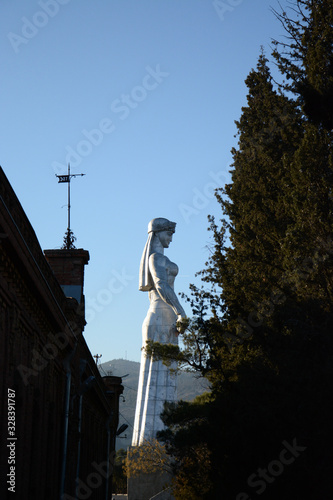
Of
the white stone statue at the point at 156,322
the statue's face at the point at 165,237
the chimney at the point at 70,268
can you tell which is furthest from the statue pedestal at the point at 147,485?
the chimney at the point at 70,268

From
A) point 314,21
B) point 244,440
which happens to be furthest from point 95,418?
point 314,21

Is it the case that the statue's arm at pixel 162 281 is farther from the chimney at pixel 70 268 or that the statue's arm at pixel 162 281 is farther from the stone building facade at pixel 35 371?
the stone building facade at pixel 35 371

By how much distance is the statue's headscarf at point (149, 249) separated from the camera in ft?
125

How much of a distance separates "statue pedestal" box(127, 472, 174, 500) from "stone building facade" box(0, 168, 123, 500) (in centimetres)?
1367

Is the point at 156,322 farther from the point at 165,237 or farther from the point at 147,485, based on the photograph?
the point at 147,485

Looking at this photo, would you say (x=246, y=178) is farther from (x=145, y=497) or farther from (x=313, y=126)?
(x=145, y=497)

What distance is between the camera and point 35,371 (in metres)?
11.9

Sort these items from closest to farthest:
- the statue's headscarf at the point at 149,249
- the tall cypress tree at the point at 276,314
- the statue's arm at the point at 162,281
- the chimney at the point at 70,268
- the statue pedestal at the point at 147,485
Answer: the tall cypress tree at the point at 276,314 < the chimney at the point at 70,268 < the statue pedestal at the point at 147,485 < the statue's arm at the point at 162,281 < the statue's headscarf at the point at 149,249

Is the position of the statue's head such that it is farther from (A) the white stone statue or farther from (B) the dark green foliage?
(B) the dark green foliage

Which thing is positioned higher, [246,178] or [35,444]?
[246,178]

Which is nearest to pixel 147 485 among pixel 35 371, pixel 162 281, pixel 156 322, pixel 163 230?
pixel 156 322

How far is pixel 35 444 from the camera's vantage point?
12.4 meters

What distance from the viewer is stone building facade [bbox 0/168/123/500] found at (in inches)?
388

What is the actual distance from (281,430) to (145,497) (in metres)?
17.7
